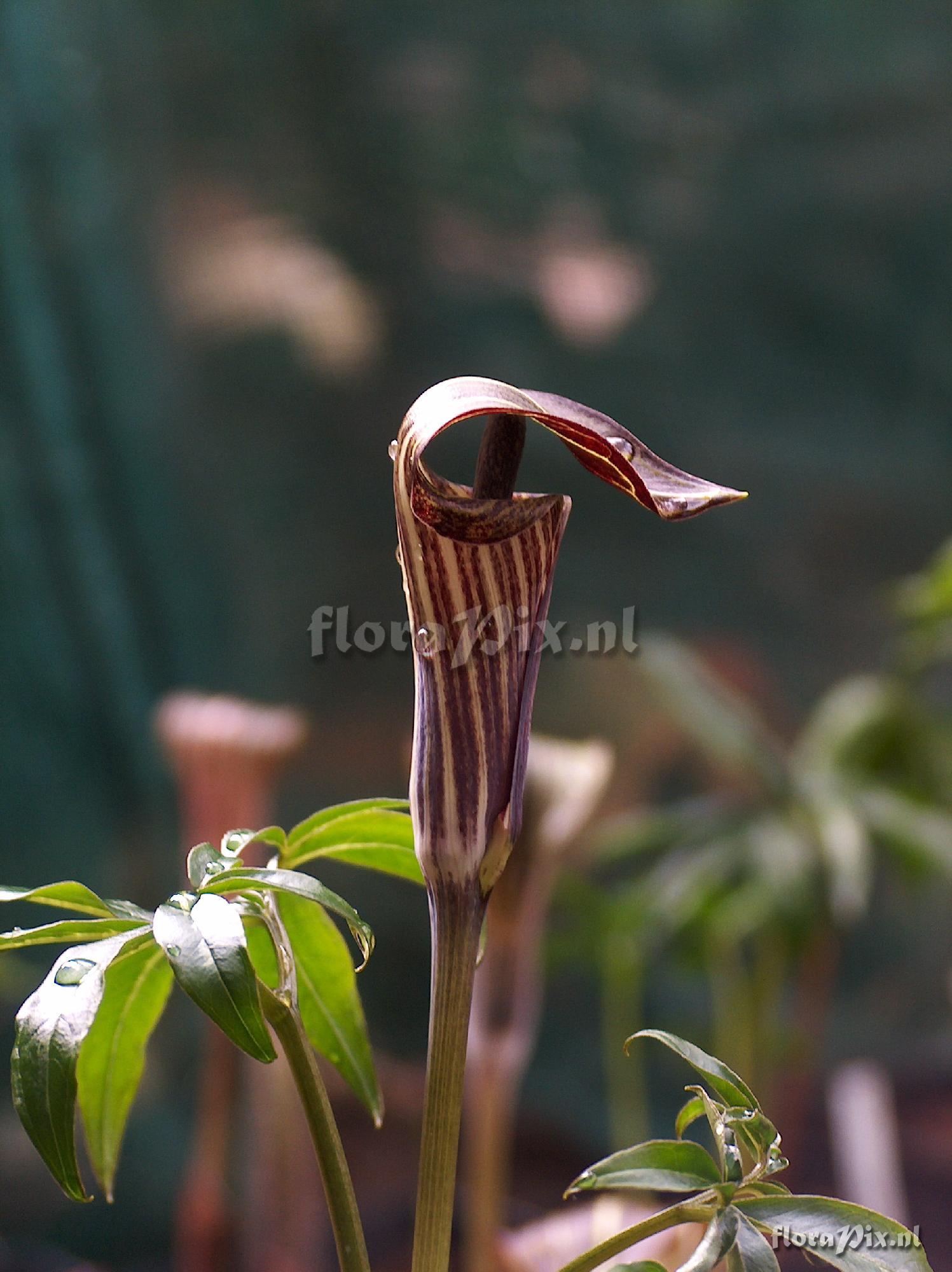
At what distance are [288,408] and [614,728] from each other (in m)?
0.67

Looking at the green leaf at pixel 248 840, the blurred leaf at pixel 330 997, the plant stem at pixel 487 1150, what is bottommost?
the plant stem at pixel 487 1150

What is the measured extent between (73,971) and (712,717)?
733mm

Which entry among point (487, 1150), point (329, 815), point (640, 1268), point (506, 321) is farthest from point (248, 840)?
point (506, 321)

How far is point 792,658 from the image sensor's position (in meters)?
1.57

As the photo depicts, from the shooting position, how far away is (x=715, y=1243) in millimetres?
216

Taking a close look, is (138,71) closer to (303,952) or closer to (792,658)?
(792,658)

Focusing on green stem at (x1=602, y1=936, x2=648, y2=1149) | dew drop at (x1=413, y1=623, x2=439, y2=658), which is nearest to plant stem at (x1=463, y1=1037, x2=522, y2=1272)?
dew drop at (x1=413, y1=623, x2=439, y2=658)

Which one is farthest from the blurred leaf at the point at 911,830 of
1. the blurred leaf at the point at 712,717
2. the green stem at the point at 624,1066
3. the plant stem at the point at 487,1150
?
the green stem at the point at 624,1066

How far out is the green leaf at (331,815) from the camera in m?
0.27

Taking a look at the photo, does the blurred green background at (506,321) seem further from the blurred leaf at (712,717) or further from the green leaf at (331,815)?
the green leaf at (331,815)

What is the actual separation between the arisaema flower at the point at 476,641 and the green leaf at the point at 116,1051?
0.25 ft

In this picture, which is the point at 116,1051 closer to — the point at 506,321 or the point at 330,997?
the point at 330,997

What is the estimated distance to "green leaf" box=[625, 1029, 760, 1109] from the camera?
0.22 meters

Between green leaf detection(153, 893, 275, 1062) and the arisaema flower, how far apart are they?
0.06 meters
